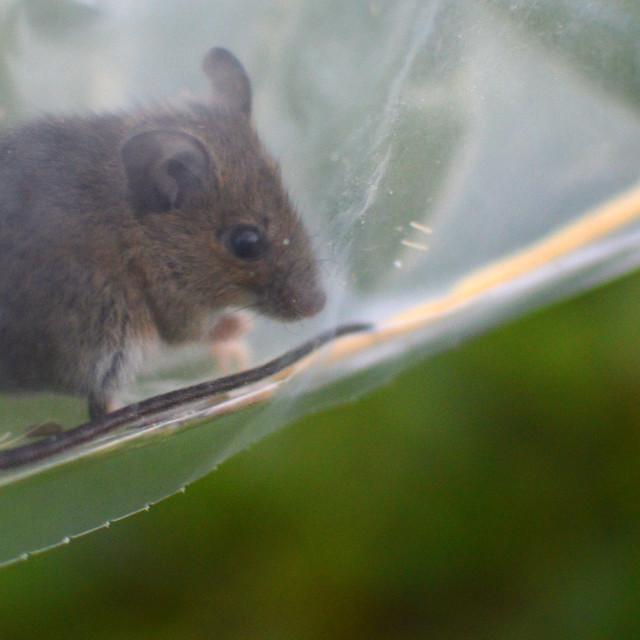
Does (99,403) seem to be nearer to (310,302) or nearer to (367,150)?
(310,302)

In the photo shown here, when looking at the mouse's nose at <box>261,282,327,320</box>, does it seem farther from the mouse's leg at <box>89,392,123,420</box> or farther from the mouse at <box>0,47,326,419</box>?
the mouse's leg at <box>89,392,123,420</box>

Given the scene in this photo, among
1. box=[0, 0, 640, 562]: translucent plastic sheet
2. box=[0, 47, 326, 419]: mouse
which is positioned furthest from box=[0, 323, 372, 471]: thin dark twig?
box=[0, 47, 326, 419]: mouse

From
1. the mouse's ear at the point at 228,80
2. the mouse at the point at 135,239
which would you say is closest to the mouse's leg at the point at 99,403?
the mouse at the point at 135,239

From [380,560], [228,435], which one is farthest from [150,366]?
[380,560]

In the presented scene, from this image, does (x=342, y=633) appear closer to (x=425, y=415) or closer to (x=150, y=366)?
(x=425, y=415)

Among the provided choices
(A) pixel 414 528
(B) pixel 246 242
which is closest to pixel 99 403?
(B) pixel 246 242

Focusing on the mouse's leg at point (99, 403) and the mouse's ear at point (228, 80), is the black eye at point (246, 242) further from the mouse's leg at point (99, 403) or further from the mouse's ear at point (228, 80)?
the mouse's leg at point (99, 403)
